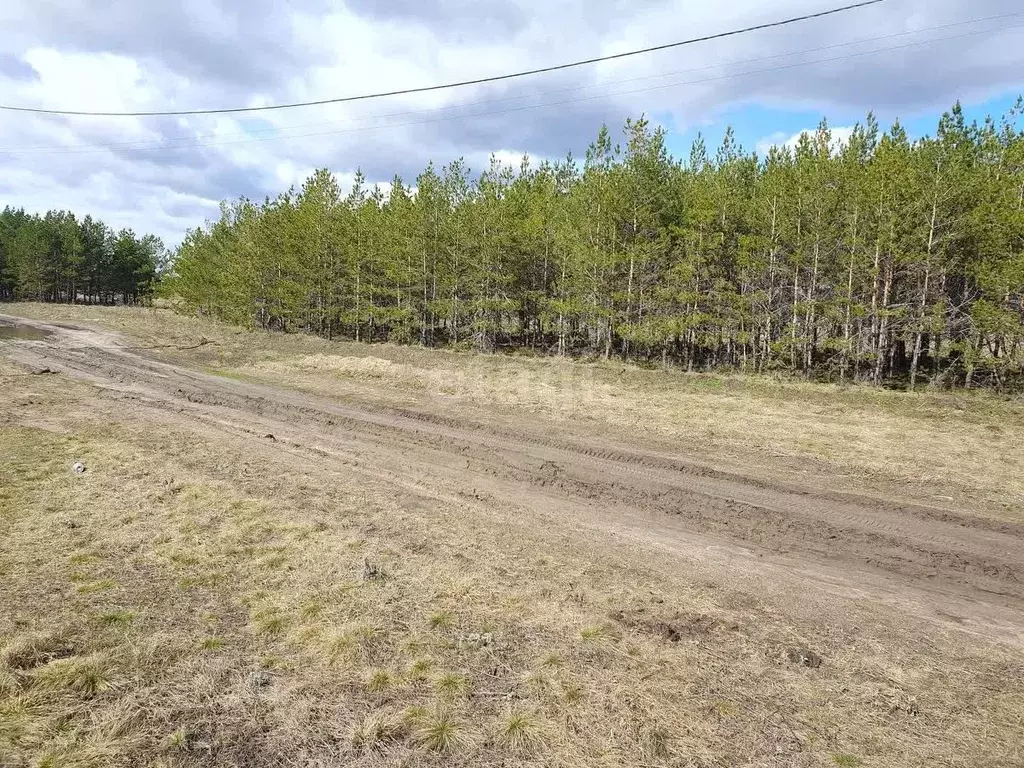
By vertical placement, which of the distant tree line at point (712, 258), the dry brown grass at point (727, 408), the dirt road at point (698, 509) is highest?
the distant tree line at point (712, 258)

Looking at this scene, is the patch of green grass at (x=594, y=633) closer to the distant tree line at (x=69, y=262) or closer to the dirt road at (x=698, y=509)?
the dirt road at (x=698, y=509)

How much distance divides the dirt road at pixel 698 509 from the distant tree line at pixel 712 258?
39.2 ft

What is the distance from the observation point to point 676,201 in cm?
2406

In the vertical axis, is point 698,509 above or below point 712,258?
below

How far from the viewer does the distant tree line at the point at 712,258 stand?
697 inches

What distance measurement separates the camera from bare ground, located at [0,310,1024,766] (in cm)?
357

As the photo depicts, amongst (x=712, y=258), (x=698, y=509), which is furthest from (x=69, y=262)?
(x=698, y=509)

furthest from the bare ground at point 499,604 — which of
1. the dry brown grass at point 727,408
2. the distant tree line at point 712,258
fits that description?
the distant tree line at point 712,258

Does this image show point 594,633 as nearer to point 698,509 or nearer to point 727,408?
point 698,509

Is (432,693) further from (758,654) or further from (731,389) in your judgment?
(731,389)

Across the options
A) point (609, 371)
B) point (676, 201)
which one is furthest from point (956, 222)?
point (609, 371)

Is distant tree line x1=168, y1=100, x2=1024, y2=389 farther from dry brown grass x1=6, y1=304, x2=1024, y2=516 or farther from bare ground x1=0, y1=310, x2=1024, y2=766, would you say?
bare ground x1=0, y1=310, x2=1024, y2=766

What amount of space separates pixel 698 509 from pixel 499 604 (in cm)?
398

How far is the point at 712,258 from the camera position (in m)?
22.5
